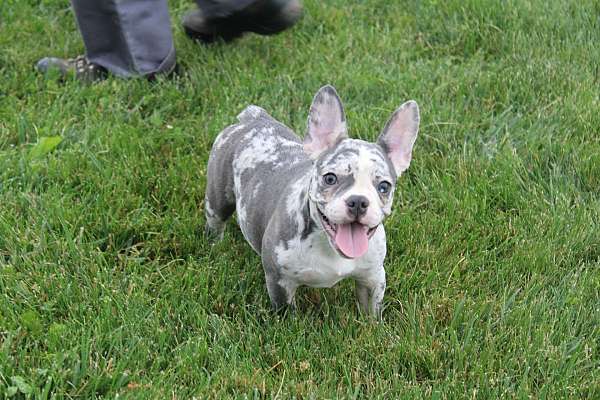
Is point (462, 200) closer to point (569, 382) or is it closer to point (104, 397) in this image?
point (569, 382)

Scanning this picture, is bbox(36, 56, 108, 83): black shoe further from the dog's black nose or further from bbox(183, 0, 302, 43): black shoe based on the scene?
the dog's black nose

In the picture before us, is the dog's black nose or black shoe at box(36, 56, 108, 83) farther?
black shoe at box(36, 56, 108, 83)

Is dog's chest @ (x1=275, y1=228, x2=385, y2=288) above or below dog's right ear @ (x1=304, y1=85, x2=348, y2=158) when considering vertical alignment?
below

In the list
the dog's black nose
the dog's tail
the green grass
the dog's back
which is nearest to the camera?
the dog's black nose

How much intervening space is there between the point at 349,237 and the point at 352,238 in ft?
0.04

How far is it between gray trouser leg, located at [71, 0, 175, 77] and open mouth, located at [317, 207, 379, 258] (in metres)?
2.69

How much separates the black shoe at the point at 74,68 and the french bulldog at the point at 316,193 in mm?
1777

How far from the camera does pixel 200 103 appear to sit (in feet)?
16.9

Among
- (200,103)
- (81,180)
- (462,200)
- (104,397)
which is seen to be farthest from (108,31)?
(104,397)

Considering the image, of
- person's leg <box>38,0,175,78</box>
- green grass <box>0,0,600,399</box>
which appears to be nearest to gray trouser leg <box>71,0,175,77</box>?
person's leg <box>38,0,175,78</box>

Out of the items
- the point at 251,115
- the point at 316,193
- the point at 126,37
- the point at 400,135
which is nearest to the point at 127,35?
the point at 126,37

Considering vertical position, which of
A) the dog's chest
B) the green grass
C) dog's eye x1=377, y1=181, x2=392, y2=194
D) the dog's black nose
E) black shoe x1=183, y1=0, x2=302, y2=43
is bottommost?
the green grass

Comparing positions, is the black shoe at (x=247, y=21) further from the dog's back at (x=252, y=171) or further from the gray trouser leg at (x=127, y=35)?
the dog's back at (x=252, y=171)

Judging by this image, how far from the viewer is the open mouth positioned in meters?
2.96
